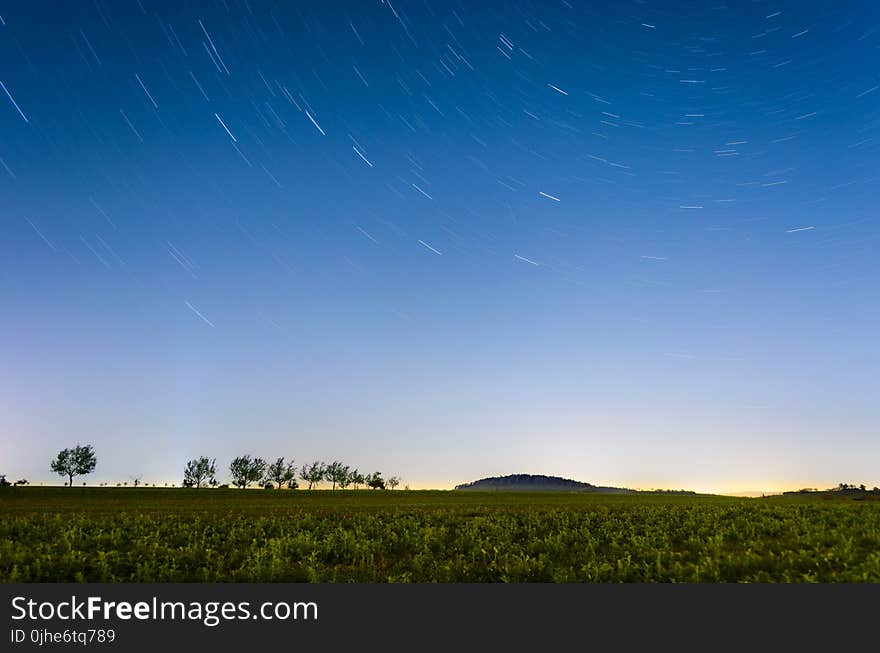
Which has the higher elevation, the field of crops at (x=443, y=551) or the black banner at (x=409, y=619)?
the black banner at (x=409, y=619)

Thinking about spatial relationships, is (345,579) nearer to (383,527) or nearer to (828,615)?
(383,527)

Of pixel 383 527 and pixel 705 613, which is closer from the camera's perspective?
pixel 705 613

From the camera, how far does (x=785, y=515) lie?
108 feet

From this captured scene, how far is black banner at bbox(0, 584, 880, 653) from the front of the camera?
1054 cm

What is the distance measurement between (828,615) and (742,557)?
26.4ft

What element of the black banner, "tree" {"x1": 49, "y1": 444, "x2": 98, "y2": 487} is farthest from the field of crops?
"tree" {"x1": 49, "y1": 444, "x2": 98, "y2": 487}

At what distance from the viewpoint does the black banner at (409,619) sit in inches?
415

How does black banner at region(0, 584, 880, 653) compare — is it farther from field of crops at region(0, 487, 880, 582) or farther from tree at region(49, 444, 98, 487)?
tree at region(49, 444, 98, 487)

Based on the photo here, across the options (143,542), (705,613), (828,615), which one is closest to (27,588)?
(143,542)

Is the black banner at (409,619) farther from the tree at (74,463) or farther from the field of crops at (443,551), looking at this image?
the tree at (74,463)

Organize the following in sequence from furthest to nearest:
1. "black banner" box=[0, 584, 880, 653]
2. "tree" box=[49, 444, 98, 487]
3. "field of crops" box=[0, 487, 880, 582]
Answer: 1. "tree" box=[49, 444, 98, 487]
2. "field of crops" box=[0, 487, 880, 582]
3. "black banner" box=[0, 584, 880, 653]

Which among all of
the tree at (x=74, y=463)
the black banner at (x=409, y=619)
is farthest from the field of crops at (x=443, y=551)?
the tree at (x=74, y=463)

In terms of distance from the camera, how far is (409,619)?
11.1m

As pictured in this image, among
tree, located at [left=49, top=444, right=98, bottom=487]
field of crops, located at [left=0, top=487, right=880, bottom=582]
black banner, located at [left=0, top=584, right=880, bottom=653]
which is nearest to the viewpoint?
black banner, located at [left=0, top=584, right=880, bottom=653]
